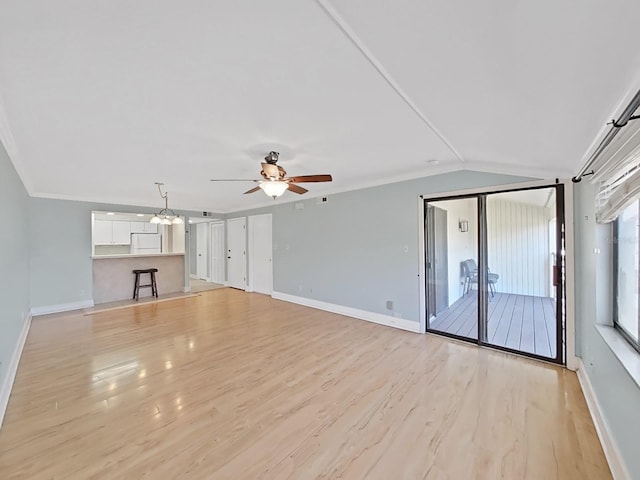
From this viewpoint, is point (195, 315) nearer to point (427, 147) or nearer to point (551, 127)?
point (427, 147)

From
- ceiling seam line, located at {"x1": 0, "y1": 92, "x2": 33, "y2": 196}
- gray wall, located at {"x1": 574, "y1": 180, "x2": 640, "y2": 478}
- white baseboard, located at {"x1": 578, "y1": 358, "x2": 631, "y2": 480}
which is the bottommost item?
white baseboard, located at {"x1": 578, "y1": 358, "x2": 631, "y2": 480}

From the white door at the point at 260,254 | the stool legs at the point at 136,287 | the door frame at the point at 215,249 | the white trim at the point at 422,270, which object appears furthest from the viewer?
the door frame at the point at 215,249

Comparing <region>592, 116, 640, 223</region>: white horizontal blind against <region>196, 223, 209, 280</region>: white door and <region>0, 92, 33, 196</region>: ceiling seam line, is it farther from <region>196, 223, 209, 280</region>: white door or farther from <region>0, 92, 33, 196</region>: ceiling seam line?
<region>196, 223, 209, 280</region>: white door

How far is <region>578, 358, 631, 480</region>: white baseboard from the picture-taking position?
5.05ft

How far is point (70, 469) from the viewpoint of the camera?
63.8 inches

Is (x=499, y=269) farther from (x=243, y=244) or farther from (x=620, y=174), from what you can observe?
(x=243, y=244)

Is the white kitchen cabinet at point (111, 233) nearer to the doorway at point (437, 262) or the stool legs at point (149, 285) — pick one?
the stool legs at point (149, 285)

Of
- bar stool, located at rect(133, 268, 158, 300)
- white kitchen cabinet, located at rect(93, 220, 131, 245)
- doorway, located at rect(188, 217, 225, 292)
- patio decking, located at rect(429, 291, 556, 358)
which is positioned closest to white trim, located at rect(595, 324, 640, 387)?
patio decking, located at rect(429, 291, 556, 358)

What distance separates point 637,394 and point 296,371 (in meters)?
2.45

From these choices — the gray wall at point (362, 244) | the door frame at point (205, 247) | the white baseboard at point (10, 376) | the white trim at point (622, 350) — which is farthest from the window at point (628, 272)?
the door frame at point (205, 247)

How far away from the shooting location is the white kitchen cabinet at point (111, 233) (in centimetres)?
655

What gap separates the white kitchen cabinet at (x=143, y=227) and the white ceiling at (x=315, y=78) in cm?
437

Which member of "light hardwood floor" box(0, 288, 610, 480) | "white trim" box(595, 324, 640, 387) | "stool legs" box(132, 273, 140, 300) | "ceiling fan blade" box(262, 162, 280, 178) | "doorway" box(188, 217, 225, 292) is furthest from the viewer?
"doorway" box(188, 217, 225, 292)

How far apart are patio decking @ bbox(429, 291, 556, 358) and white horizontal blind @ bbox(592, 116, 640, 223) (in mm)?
2084
